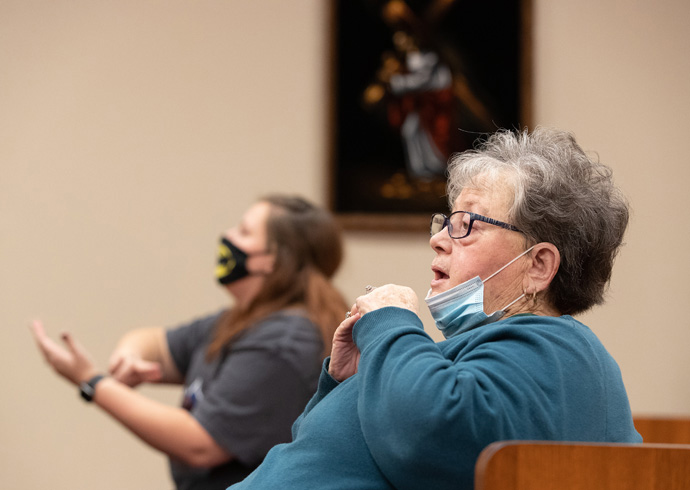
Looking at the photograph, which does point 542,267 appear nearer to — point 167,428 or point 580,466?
point 580,466

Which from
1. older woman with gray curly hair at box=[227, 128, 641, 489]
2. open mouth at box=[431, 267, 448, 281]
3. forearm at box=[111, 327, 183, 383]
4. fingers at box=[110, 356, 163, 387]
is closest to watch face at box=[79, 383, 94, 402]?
fingers at box=[110, 356, 163, 387]

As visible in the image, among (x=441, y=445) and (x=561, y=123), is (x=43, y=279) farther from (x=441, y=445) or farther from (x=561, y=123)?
(x=441, y=445)

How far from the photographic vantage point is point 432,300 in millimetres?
1325

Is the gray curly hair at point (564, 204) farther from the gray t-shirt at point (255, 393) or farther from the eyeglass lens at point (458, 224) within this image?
the gray t-shirt at point (255, 393)

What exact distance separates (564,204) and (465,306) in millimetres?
226

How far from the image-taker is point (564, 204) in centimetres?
128

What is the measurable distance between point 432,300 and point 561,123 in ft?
7.73

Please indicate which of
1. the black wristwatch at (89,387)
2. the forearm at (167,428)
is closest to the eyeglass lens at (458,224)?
the forearm at (167,428)

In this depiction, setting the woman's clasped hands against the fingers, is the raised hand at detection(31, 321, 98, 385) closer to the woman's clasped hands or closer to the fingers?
the fingers

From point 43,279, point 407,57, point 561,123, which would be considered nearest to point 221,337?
point 43,279

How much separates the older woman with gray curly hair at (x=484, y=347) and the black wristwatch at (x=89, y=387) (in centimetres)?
110

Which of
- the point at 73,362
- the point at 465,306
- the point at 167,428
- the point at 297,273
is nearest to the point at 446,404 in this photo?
the point at 465,306

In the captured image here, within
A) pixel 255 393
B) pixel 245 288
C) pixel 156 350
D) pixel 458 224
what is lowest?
pixel 156 350

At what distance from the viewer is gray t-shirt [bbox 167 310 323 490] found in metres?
2.12
